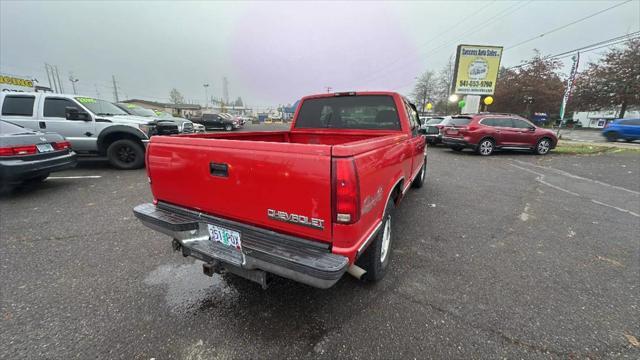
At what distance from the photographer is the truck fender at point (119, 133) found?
6371 millimetres

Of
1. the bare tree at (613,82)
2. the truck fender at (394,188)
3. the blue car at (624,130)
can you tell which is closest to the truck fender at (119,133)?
the truck fender at (394,188)

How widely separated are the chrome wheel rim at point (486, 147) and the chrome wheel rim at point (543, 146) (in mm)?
2346

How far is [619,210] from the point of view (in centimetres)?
462

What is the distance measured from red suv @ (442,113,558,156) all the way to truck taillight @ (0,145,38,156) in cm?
1268

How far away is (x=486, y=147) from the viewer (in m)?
10.5

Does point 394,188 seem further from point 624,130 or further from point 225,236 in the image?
point 624,130

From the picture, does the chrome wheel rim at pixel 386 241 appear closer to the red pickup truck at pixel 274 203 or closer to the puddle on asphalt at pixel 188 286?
the red pickup truck at pixel 274 203

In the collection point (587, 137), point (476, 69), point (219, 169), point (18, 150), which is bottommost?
point (587, 137)

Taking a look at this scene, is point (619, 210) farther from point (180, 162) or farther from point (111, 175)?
point (111, 175)

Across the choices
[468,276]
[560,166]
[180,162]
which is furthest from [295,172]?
[560,166]

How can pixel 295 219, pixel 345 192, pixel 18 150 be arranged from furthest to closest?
pixel 18 150
pixel 295 219
pixel 345 192

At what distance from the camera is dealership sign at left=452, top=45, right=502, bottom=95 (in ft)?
63.8

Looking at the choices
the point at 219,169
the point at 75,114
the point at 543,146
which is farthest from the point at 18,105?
the point at 543,146

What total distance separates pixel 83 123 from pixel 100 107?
75 centimetres
